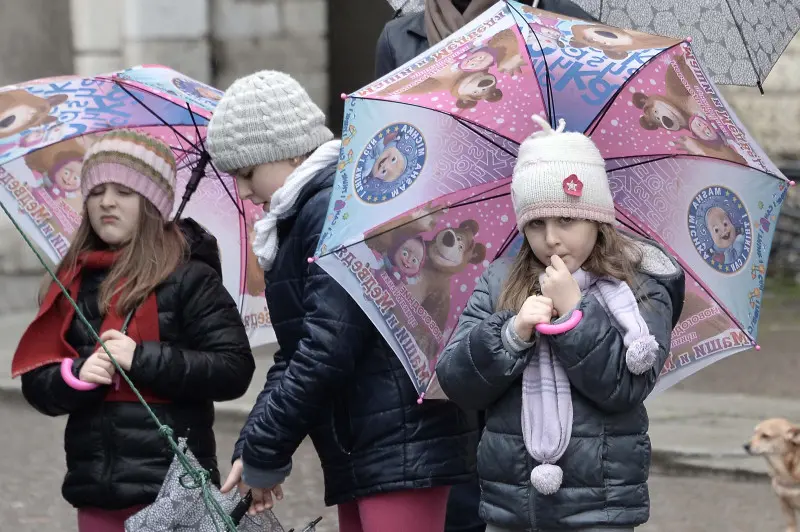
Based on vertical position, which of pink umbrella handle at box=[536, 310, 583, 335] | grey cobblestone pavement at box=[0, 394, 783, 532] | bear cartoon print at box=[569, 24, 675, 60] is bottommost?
grey cobblestone pavement at box=[0, 394, 783, 532]

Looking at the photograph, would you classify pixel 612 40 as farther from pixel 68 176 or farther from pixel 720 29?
pixel 68 176

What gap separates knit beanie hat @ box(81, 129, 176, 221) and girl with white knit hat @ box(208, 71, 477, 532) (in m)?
0.29

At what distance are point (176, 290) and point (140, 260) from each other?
0.41 feet

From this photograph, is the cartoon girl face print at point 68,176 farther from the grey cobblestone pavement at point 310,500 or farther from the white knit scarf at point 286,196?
the grey cobblestone pavement at point 310,500

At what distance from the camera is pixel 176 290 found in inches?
162

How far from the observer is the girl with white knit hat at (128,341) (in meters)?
4.04

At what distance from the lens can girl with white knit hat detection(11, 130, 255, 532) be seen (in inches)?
159

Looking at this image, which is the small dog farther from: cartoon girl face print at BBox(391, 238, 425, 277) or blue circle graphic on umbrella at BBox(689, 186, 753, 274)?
cartoon girl face print at BBox(391, 238, 425, 277)

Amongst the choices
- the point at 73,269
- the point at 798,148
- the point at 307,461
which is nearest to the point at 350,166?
the point at 73,269

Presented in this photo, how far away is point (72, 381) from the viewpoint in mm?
4012

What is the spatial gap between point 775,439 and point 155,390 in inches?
96.2

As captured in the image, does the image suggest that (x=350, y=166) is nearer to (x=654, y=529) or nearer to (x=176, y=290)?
(x=176, y=290)

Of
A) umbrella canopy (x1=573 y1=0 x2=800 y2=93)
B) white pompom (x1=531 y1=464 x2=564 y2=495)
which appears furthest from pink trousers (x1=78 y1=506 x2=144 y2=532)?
umbrella canopy (x1=573 y1=0 x2=800 y2=93)

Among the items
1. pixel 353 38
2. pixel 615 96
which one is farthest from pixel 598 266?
pixel 353 38
